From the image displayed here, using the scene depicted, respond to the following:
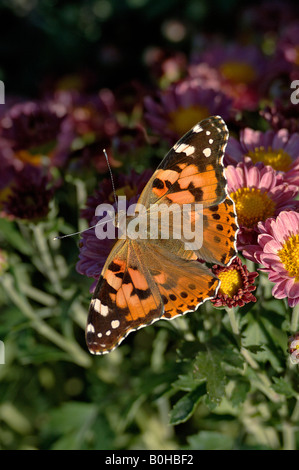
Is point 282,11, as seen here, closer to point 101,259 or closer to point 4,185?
point 4,185

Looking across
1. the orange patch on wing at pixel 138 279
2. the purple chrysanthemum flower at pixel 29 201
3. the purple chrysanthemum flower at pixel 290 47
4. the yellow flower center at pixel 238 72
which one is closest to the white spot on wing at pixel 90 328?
the orange patch on wing at pixel 138 279

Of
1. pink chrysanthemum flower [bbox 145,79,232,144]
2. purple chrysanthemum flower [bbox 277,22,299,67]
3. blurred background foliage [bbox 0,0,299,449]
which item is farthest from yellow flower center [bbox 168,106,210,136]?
purple chrysanthemum flower [bbox 277,22,299,67]

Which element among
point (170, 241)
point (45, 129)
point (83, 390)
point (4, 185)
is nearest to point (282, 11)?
point (45, 129)

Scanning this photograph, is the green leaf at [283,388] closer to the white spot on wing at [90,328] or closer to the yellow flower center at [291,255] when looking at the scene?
the yellow flower center at [291,255]

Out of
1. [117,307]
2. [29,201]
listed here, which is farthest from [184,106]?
[117,307]

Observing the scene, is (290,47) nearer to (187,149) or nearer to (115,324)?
(187,149)

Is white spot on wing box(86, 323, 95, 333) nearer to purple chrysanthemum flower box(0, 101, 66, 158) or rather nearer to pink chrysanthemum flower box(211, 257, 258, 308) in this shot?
pink chrysanthemum flower box(211, 257, 258, 308)
